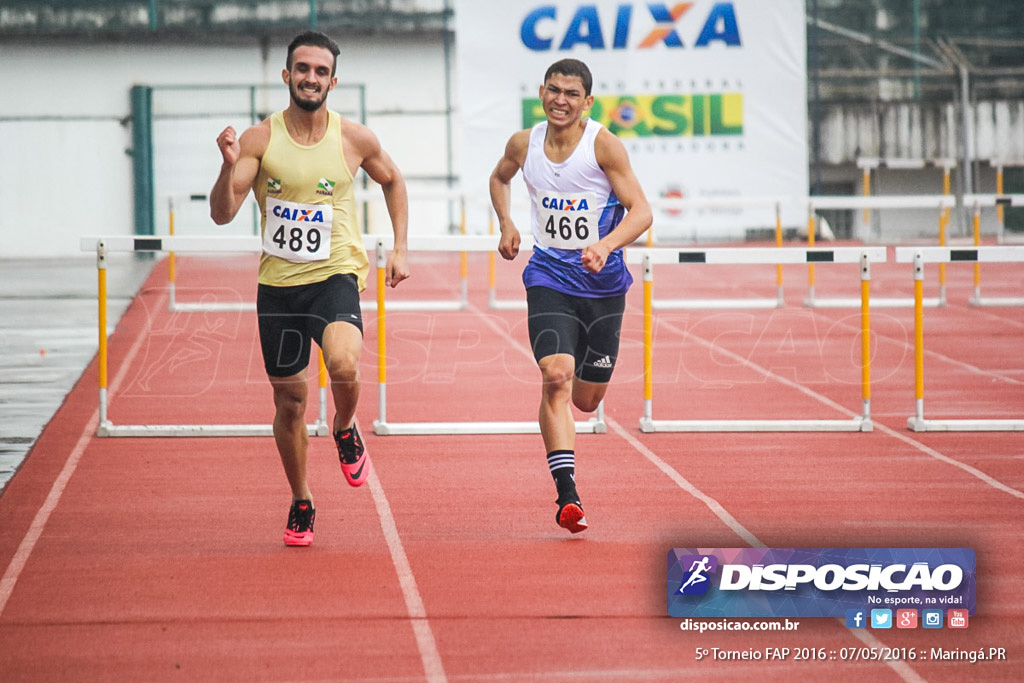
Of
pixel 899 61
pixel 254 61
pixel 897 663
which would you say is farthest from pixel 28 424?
pixel 899 61

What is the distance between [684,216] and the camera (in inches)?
879

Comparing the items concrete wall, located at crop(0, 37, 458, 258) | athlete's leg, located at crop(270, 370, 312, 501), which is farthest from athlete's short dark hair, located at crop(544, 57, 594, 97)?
concrete wall, located at crop(0, 37, 458, 258)

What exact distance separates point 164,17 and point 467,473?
2110 cm

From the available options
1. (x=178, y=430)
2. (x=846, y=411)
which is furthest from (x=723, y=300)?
(x=178, y=430)

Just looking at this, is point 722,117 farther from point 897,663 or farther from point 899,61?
point 897,663

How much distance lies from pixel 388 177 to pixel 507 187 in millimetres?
818

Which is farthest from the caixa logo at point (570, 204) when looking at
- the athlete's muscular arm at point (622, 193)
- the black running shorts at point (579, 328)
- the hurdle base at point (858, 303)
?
the hurdle base at point (858, 303)

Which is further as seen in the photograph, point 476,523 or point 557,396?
point 476,523

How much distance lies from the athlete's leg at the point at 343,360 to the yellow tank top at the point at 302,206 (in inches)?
10.7

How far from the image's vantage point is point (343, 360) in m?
6.09

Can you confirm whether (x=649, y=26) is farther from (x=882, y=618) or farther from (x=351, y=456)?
(x=882, y=618)

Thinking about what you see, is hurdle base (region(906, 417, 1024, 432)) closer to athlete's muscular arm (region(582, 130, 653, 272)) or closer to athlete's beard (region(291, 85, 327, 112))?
athlete's muscular arm (region(582, 130, 653, 272))

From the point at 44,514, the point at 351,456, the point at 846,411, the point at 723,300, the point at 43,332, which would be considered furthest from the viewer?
the point at 723,300

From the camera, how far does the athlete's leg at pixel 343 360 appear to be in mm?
6109
